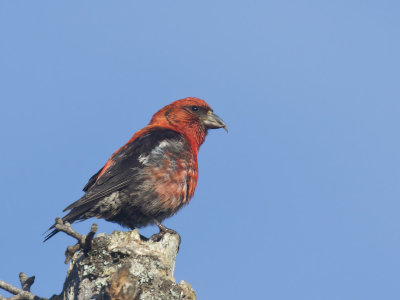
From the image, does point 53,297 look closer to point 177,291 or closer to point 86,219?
point 177,291

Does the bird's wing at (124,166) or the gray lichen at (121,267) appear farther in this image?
the bird's wing at (124,166)

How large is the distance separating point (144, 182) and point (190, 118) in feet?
5.38

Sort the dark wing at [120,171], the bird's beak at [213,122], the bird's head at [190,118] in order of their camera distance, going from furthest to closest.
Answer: the bird's beak at [213,122] < the bird's head at [190,118] < the dark wing at [120,171]

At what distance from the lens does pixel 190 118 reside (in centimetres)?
730

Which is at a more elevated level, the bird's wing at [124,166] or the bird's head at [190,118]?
the bird's head at [190,118]

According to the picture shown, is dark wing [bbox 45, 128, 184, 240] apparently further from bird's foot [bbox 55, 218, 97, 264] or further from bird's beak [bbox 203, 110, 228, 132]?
bird's foot [bbox 55, 218, 97, 264]

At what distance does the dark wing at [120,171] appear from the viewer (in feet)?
17.9

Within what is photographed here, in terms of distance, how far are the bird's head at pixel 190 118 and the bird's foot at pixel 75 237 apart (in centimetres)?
360

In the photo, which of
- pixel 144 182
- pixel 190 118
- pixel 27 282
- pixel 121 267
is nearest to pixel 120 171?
pixel 144 182

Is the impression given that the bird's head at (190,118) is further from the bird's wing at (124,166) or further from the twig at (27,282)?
the twig at (27,282)

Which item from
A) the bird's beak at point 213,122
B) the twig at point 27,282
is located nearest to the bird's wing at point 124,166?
the bird's beak at point 213,122

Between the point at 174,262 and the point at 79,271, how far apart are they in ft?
2.73

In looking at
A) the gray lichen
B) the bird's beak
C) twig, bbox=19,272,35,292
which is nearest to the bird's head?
the bird's beak

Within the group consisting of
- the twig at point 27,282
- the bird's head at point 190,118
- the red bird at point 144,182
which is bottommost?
the twig at point 27,282
